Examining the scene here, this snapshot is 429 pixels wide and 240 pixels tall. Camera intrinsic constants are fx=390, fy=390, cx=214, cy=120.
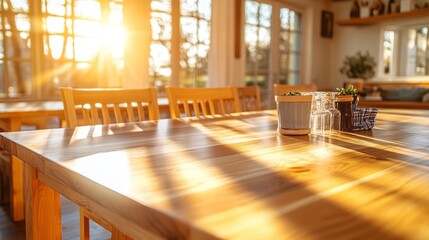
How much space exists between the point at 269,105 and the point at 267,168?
4533 mm

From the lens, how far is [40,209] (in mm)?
1065

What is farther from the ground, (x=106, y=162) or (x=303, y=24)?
(x=303, y=24)

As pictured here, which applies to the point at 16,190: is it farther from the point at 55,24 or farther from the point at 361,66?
the point at 361,66

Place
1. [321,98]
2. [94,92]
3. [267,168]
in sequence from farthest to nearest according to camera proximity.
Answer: [94,92]
[321,98]
[267,168]

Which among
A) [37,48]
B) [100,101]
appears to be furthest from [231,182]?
[37,48]

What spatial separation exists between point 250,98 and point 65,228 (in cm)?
134

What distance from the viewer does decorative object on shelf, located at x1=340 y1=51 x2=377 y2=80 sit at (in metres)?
5.39

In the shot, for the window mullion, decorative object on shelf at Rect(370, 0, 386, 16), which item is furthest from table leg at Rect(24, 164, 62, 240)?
decorative object on shelf at Rect(370, 0, 386, 16)

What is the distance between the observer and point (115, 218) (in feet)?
2.15

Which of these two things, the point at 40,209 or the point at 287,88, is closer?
the point at 40,209

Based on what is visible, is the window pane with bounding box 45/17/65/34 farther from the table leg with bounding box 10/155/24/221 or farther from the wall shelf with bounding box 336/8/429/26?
the wall shelf with bounding box 336/8/429/26

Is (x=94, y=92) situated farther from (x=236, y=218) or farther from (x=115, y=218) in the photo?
(x=236, y=218)

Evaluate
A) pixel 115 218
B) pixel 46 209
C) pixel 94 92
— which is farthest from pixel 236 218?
pixel 94 92

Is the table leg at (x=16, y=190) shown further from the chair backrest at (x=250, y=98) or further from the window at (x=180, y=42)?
the window at (x=180, y=42)
